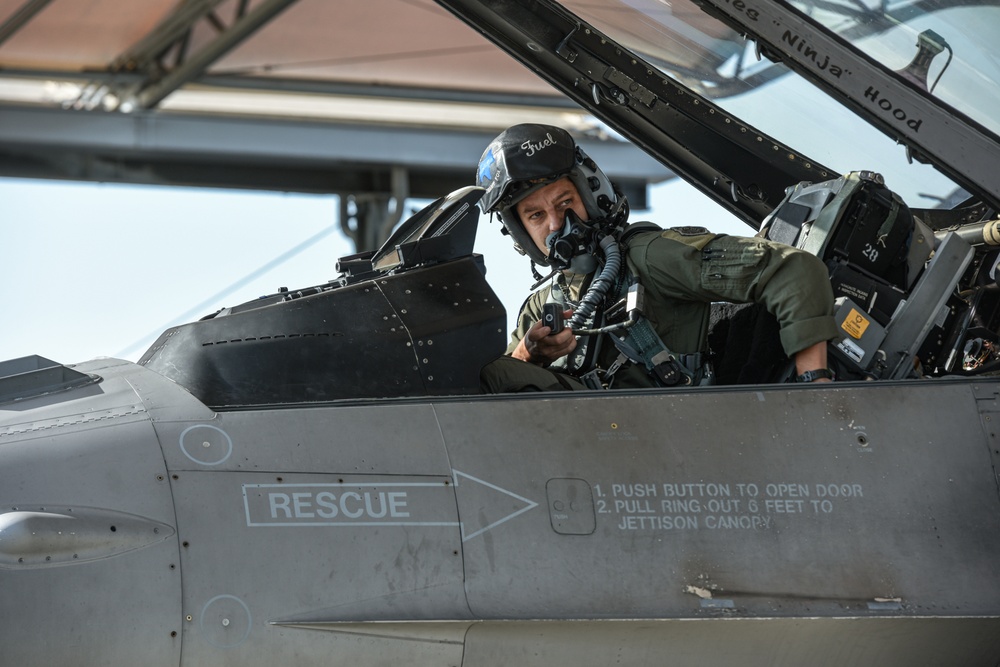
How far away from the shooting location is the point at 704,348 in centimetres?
338

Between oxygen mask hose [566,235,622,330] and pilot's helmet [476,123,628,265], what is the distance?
0.22m

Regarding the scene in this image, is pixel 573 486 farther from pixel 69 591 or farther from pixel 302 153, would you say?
pixel 302 153

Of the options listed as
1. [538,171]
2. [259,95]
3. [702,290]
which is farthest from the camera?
[259,95]

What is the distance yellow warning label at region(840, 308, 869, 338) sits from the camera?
127 inches

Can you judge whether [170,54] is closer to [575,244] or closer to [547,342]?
[575,244]

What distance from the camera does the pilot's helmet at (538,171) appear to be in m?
3.57

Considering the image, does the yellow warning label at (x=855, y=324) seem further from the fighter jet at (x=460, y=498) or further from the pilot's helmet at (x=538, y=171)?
the pilot's helmet at (x=538, y=171)

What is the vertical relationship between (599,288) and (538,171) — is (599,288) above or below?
below

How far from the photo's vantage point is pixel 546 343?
3361 millimetres

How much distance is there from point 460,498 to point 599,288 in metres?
1.06

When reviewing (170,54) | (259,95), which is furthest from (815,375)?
(259,95)

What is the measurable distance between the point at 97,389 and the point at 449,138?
980cm

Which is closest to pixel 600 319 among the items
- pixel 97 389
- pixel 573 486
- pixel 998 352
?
pixel 573 486

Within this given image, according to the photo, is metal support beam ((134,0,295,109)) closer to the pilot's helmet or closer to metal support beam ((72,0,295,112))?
metal support beam ((72,0,295,112))
